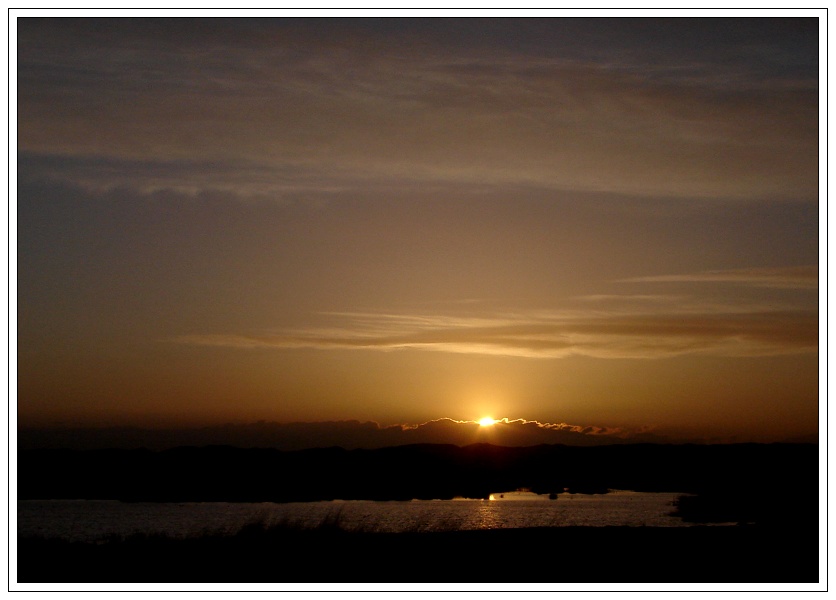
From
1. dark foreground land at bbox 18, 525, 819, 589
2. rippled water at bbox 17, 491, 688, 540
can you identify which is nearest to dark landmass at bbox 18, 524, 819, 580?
dark foreground land at bbox 18, 525, 819, 589

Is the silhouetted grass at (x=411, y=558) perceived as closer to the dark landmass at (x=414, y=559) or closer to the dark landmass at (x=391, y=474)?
the dark landmass at (x=414, y=559)

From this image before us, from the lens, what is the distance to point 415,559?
16.2 m

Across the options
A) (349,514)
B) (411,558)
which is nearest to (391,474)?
(349,514)

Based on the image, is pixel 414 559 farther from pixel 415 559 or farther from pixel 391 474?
pixel 391 474

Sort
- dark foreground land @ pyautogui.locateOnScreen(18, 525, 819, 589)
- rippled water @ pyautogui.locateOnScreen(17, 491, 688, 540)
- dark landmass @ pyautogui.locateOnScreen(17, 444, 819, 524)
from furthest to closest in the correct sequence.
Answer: dark landmass @ pyautogui.locateOnScreen(17, 444, 819, 524) < rippled water @ pyautogui.locateOnScreen(17, 491, 688, 540) < dark foreground land @ pyautogui.locateOnScreen(18, 525, 819, 589)

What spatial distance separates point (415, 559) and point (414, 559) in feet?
0.06

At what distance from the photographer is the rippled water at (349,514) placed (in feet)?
133

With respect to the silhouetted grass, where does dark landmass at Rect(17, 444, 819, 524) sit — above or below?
above

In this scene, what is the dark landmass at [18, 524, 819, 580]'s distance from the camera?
48.7 feet

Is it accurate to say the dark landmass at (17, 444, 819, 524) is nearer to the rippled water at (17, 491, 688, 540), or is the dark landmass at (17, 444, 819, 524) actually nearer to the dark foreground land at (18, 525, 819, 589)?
the rippled water at (17, 491, 688, 540)

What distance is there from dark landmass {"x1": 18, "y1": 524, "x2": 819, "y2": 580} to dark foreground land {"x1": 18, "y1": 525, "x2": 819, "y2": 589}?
18 mm
